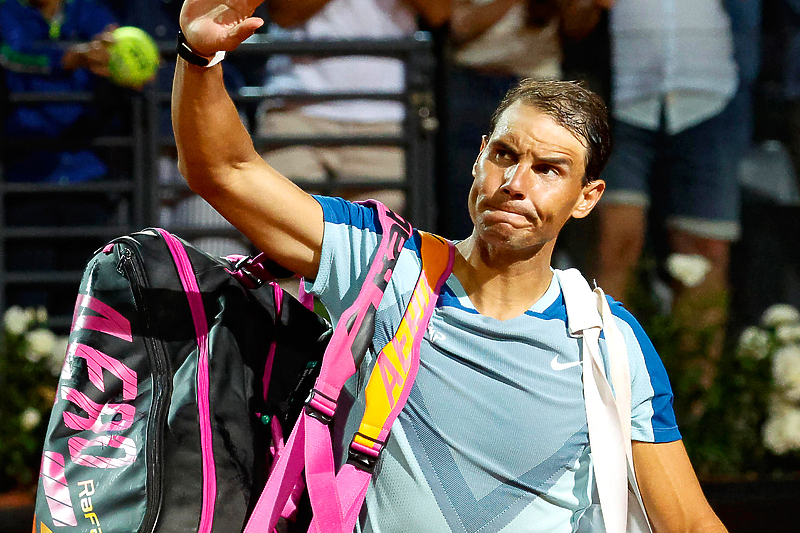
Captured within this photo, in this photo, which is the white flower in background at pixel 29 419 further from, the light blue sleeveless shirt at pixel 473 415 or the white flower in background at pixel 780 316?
the white flower in background at pixel 780 316

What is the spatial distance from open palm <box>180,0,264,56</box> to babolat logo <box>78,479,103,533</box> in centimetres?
69

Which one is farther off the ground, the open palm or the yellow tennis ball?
the open palm

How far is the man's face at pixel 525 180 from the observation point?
1638mm

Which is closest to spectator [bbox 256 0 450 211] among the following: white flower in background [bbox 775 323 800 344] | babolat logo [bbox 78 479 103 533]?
white flower in background [bbox 775 323 800 344]

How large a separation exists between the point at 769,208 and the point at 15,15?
3.31 metres

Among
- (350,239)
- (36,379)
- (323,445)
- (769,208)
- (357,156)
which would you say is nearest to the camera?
(323,445)

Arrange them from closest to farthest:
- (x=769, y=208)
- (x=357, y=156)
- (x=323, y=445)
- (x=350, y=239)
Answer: (x=323, y=445), (x=350, y=239), (x=357, y=156), (x=769, y=208)

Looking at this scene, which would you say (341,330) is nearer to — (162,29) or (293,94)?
(293,94)

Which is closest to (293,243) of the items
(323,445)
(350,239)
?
(350,239)

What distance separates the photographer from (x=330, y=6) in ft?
11.5

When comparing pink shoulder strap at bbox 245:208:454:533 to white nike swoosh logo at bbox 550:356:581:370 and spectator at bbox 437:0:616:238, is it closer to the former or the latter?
white nike swoosh logo at bbox 550:356:581:370

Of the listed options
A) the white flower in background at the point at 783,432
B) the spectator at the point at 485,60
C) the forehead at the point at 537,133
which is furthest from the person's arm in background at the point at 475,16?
the forehead at the point at 537,133

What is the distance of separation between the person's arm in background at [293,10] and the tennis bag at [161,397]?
6.89 feet

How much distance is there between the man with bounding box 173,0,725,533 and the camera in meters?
1.61
